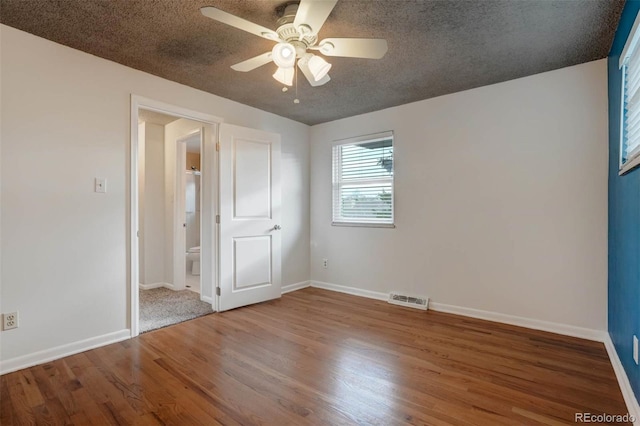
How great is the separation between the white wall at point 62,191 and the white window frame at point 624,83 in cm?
350

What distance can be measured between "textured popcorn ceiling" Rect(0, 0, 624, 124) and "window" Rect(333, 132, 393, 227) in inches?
36.2

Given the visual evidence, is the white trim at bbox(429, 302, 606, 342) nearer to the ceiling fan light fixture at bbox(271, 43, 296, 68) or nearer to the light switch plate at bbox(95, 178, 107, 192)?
the ceiling fan light fixture at bbox(271, 43, 296, 68)

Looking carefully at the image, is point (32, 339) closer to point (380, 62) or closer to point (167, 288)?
point (167, 288)

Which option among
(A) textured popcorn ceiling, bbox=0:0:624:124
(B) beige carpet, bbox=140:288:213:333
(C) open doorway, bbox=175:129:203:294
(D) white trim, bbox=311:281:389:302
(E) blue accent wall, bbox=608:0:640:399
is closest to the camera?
(E) blue accent wall, bbox=608:0:640:399

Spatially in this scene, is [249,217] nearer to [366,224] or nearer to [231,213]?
Answer: [231,213]

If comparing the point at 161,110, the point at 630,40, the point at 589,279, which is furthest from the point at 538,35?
the point at 161,110

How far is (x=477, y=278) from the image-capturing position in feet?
10.6

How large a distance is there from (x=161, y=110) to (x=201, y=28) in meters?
1.11

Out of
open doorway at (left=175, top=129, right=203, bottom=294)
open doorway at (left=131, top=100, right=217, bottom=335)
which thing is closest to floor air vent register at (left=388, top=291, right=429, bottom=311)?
open doorway at (left=131, top=100, right=217, bottom=335)

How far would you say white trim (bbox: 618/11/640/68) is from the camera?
1620 mm

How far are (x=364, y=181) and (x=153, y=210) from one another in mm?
3104

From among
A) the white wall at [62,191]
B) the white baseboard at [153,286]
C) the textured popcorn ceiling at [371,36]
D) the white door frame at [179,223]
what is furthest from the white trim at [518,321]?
the white wall at [62,191]

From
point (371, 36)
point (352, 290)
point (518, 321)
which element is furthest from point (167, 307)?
point (518, 321)

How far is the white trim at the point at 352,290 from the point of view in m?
3.95
